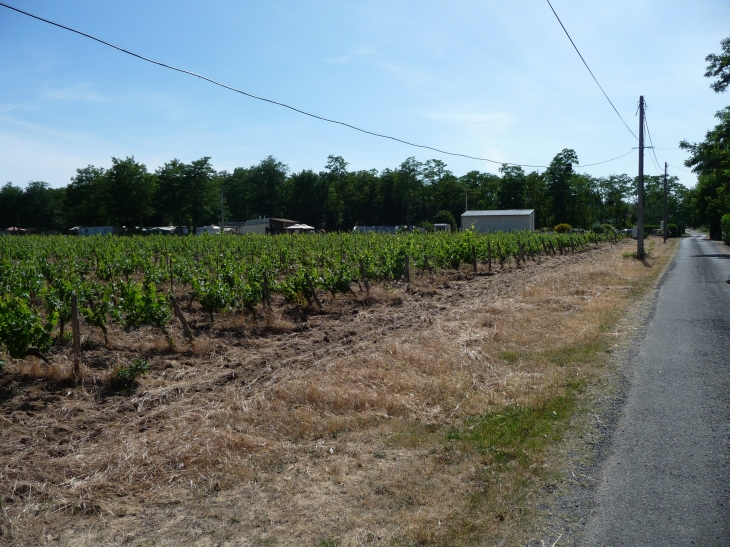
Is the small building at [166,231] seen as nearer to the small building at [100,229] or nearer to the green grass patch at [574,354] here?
the small building at [100,229]

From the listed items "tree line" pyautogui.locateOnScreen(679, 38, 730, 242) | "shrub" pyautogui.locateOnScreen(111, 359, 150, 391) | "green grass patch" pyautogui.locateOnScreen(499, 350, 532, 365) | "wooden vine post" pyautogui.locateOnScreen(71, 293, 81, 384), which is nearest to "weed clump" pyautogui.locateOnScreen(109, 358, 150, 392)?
"shrub" pyautogui.locateOnScreen(111, 359, 150, 391)

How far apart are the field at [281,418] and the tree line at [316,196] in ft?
221

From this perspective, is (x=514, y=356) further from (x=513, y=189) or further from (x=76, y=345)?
(x=513, y=189)

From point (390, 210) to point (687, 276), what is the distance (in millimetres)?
72077

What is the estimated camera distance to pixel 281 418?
5.94 m

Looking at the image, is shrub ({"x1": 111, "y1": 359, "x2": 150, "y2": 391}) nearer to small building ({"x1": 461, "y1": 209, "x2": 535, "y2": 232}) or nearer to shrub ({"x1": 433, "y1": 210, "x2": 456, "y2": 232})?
small building ({"x1": 461, "y1": 209, "x2": 535, "y2": 232})

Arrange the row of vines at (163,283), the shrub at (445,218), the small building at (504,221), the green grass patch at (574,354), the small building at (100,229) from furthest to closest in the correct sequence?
the shrub at (445,218) < the small building at (100,229) < the small building at (504,221) < the row of vines at (163,283) < the green grass patch at (574,354)

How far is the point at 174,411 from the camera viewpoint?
6.36 metres

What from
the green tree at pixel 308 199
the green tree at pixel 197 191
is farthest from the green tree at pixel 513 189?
the green tree at pixel 197 191

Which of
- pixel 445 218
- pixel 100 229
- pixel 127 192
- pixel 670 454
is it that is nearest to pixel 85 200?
pixel 100 229

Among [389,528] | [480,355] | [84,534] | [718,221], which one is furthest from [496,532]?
[718,221]

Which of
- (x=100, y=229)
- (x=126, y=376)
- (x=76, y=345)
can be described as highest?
(x=100, y=229)

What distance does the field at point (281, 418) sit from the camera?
13.1ft

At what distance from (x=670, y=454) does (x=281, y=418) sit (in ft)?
12.1
